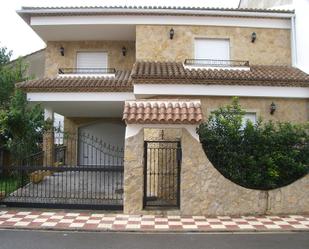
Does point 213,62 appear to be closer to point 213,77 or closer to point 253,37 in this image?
point 253,37

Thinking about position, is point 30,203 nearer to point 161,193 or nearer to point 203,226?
point 161,193

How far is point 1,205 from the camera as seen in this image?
421 inches

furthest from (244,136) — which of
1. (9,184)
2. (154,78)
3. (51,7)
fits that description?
(51,7)

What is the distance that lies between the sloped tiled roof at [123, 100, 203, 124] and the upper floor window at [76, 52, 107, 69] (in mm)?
6930

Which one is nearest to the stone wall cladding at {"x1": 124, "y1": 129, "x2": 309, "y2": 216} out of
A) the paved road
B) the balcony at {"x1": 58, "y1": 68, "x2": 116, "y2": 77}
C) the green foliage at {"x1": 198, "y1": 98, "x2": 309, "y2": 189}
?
the green foliage at {"x1": 198, "y1": 98, "x2": 309, "y2": 189}

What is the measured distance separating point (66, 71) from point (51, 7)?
2.77m

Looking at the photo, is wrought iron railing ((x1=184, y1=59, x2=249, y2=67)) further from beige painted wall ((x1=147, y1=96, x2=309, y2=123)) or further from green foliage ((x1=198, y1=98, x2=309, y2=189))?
green foliage ((x1=198, y1=98, x2=309, y2=189))

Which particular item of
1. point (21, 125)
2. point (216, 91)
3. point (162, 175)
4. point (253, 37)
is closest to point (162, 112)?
point (162, 175)

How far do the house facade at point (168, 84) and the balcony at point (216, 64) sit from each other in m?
0.04

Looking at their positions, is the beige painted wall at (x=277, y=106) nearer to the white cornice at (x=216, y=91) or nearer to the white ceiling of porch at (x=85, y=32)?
the white cornice at (x=216, y=91)

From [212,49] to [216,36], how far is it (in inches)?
21.4

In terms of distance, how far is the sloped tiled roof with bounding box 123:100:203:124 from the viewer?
9.98m

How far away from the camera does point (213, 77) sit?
12672 mm

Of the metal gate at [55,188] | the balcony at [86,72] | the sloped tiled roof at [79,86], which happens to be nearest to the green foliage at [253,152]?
the metal gate at [55,188]
